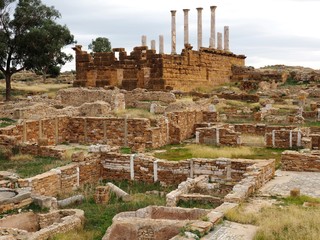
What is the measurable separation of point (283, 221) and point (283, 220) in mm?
80

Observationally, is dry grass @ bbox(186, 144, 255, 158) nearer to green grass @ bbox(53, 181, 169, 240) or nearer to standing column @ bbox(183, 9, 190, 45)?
green grass @ bbox(53, 181, 169, 240)

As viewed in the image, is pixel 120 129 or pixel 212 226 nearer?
pixel 212 226

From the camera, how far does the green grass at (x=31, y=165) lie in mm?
15586

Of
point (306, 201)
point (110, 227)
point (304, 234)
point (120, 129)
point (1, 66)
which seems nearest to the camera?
point (304, 234)

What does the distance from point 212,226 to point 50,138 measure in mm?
13481

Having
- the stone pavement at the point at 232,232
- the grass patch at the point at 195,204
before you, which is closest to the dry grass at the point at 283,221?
the stone pavement at the point at 232,232

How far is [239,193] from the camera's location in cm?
1177

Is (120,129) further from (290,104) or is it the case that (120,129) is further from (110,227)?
(290,104)

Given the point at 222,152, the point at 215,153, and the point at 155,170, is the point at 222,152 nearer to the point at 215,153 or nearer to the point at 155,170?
the point at 215,153

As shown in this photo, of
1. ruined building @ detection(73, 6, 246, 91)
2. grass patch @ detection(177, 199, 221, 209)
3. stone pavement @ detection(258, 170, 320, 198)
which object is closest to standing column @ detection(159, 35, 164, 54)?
ruined building @ detection(73, 6, 246, 91)

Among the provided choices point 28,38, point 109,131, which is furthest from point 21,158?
point 28,38

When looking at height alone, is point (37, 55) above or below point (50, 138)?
above

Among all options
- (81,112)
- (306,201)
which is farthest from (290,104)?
(306,201)

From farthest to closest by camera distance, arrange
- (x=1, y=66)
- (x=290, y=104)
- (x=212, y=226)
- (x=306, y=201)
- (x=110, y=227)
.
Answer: (x=1, y=66), (x=290, y=104), (x=306, y=201), (x=110, y=227), (x=212, y=226)
